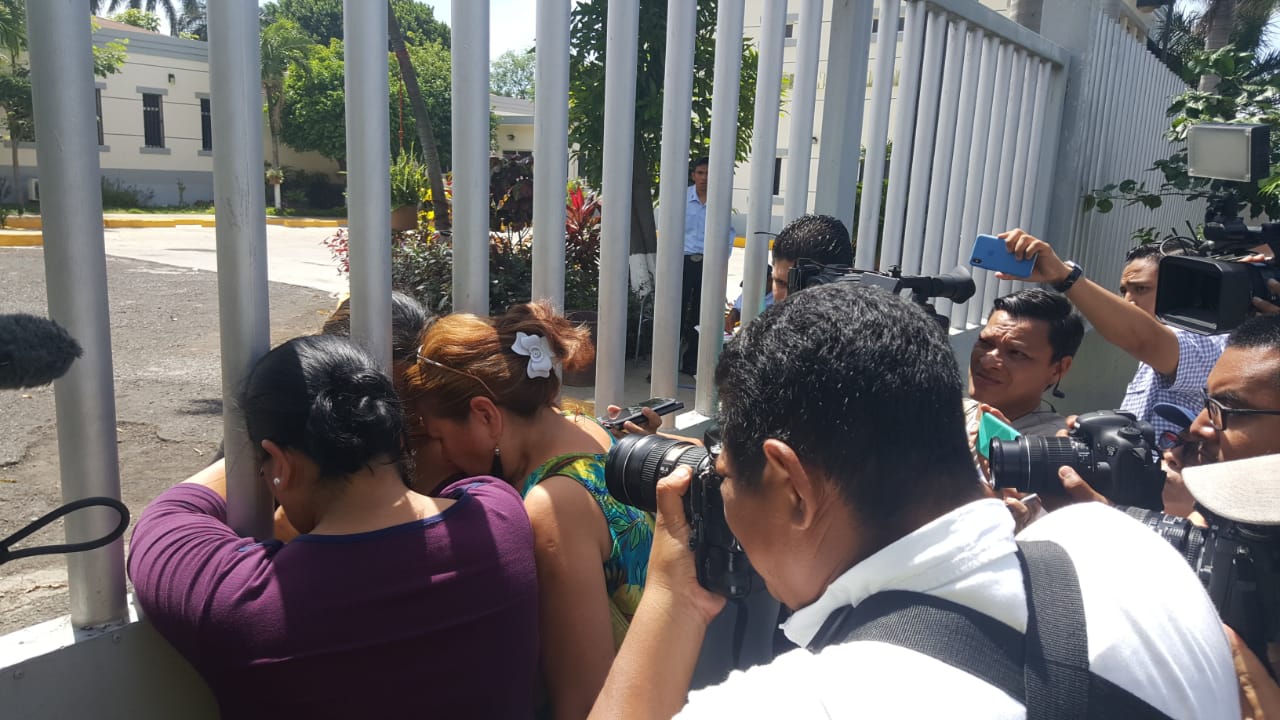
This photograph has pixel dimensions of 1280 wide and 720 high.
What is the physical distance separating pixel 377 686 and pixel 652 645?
0.47 m

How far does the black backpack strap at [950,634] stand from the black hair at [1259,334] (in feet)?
4.34

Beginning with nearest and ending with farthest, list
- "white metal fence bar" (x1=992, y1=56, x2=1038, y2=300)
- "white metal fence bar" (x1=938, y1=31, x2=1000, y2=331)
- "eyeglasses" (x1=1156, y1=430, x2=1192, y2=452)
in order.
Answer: "eyeglasses" (x1=1156, y1=430, x2=1192, y2=452), "white metal fence bar" (x1=938, y1=31, x2=1000, y2=331), "white metal fence bar" (x1=992, y1=56, x2=1038, y2=300)

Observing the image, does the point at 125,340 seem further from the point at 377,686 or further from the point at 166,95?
the point at 166,95

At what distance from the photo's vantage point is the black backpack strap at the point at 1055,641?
0.92m

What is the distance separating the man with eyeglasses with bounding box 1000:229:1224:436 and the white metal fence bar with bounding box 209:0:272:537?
2.02m

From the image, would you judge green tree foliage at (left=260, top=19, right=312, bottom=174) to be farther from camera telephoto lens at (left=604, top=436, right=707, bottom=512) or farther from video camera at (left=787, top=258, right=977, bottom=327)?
camera telephoto lens at (left=604, top=436, right=707, bottom=512)

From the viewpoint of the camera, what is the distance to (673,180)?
2715mm

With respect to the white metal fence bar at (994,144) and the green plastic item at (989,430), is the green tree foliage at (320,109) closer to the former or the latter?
the white metal fence bar at (994,144)

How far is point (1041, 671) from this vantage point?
0.93 m

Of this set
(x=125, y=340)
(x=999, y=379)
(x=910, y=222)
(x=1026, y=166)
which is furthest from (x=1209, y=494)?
(x=125, y=340)

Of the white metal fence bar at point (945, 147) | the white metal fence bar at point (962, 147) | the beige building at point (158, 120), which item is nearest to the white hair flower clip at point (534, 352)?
the white metal fence bar at point (945, 147)

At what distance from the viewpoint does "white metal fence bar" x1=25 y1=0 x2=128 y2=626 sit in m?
1.48

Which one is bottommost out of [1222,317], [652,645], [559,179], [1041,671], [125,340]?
[125,340]

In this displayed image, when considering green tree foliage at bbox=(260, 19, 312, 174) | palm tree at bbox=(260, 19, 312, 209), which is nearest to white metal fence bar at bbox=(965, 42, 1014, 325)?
palm tree at bbox=(260, 19, 312, 209)
